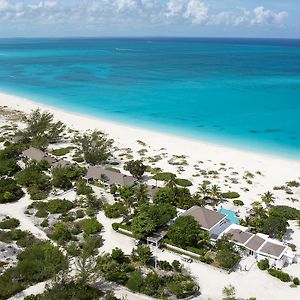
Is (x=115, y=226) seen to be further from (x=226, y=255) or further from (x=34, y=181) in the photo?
(x=34, y=181)

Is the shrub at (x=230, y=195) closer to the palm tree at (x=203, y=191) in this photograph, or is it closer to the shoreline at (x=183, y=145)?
the palm tree at (x=203, y=191)

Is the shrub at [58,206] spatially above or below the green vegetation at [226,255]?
below

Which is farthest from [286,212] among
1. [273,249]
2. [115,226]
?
[115,226]

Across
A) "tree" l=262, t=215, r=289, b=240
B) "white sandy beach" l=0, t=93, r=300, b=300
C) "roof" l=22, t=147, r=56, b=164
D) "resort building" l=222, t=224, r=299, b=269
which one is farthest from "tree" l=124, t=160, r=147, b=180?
"tree" l=262, t=215, r=289, b=240

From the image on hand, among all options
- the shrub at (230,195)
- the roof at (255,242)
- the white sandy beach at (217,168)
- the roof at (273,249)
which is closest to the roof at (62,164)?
the white sandy beach at (217,168)

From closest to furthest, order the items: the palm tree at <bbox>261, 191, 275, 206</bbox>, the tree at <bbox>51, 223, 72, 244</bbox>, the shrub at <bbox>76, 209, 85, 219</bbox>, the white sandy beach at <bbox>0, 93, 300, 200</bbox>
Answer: the tree at <bbox>51, 223, 72, 244</bbox>
the shrub at <bbox>76, 209, 85, 219</bbox>
the palm tree at <bbox>261, 191, 275, 206</bbox>
the white sandy beach at <bbox>0, 93, 300, 200</bbox>

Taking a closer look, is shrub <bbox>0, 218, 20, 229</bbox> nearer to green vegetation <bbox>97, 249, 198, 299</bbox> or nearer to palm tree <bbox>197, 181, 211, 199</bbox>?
green vegetation <bbox>97, 249, 198, 299</bbox>
